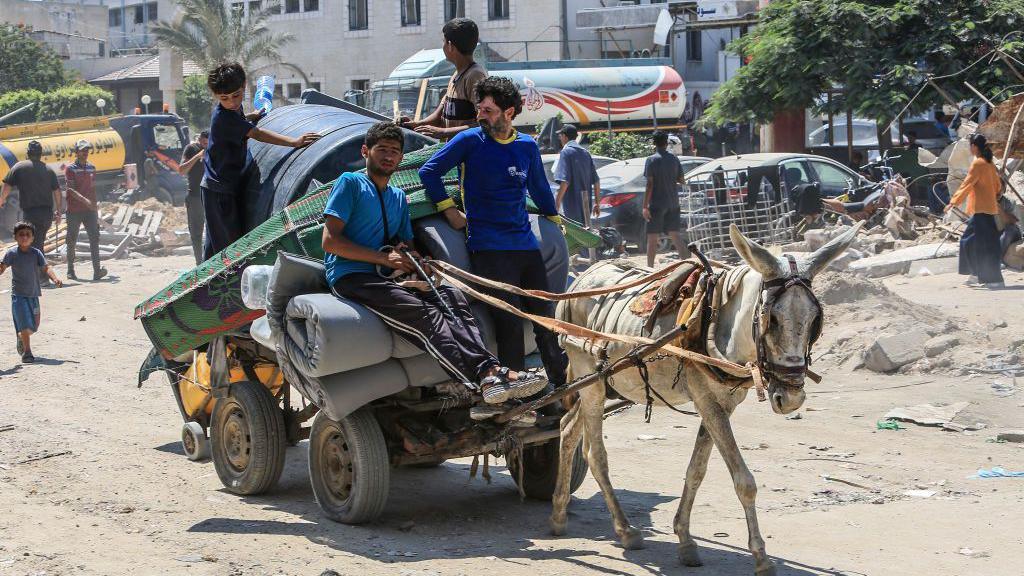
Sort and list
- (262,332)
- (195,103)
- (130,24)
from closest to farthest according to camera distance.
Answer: (262,332) → (195,103) → (130,24)

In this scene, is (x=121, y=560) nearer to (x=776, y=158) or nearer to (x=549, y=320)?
(x=549, y=320)

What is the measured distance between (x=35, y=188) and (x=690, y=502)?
14264 millimetres

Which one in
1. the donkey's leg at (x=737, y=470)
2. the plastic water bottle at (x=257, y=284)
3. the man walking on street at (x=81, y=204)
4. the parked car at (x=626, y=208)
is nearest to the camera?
the donkey's leg at (x=737, y=470)

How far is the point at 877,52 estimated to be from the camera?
23594 millimetres

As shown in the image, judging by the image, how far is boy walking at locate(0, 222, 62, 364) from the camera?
1237cm

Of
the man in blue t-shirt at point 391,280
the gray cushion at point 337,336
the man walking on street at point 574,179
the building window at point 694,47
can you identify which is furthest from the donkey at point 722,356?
the building window at point 694,47

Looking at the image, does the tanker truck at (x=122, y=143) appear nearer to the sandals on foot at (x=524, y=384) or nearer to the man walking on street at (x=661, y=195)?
the man walking on street at (x=661, y=195)

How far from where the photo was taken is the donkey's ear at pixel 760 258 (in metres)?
5.29

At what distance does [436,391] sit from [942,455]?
3.90 metres

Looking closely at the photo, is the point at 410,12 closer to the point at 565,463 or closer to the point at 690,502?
the point at 565,463

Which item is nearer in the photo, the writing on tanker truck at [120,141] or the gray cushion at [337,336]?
the gray cushion at [337,336]

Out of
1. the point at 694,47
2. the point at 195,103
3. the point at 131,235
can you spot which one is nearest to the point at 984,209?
the point at 131,235

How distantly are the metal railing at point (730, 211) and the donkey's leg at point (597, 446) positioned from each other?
1179 cm

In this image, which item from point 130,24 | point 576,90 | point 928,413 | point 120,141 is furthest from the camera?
point 130,24
